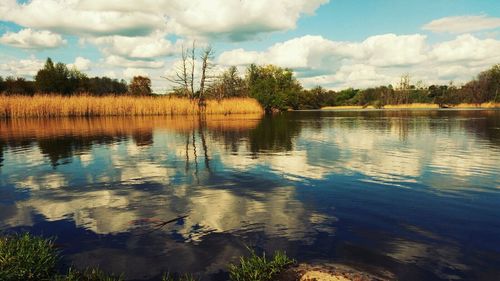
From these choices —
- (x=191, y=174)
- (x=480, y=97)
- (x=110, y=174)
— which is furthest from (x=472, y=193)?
(x=480, y=97)

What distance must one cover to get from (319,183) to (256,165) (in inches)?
135

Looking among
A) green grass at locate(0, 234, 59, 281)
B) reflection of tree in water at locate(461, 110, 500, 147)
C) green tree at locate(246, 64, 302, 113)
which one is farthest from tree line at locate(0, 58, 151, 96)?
green grass at locate(0, 234, 59, 281)

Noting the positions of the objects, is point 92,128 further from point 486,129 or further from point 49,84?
point 49,84

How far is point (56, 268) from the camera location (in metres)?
5.23

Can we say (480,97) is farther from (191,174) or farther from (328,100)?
(191,174)

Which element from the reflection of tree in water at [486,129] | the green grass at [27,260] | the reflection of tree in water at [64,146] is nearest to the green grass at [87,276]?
the green grass at [27,260]

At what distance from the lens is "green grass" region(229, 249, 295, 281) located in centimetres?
480

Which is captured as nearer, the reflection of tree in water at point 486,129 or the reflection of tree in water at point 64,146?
the reflection of tree in water at point 64,146

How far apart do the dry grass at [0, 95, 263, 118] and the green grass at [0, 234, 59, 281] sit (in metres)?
49.3

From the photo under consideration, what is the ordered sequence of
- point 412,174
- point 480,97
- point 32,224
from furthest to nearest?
point 480,97 < point 412,174 < point 32,224

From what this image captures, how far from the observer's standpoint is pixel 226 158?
14703 millimetres

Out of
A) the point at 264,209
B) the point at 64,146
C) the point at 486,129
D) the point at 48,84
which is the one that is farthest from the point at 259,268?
the point at 48,84

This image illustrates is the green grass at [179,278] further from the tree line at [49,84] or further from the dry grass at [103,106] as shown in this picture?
the tree line at [49,84]

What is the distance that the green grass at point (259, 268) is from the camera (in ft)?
15.8
